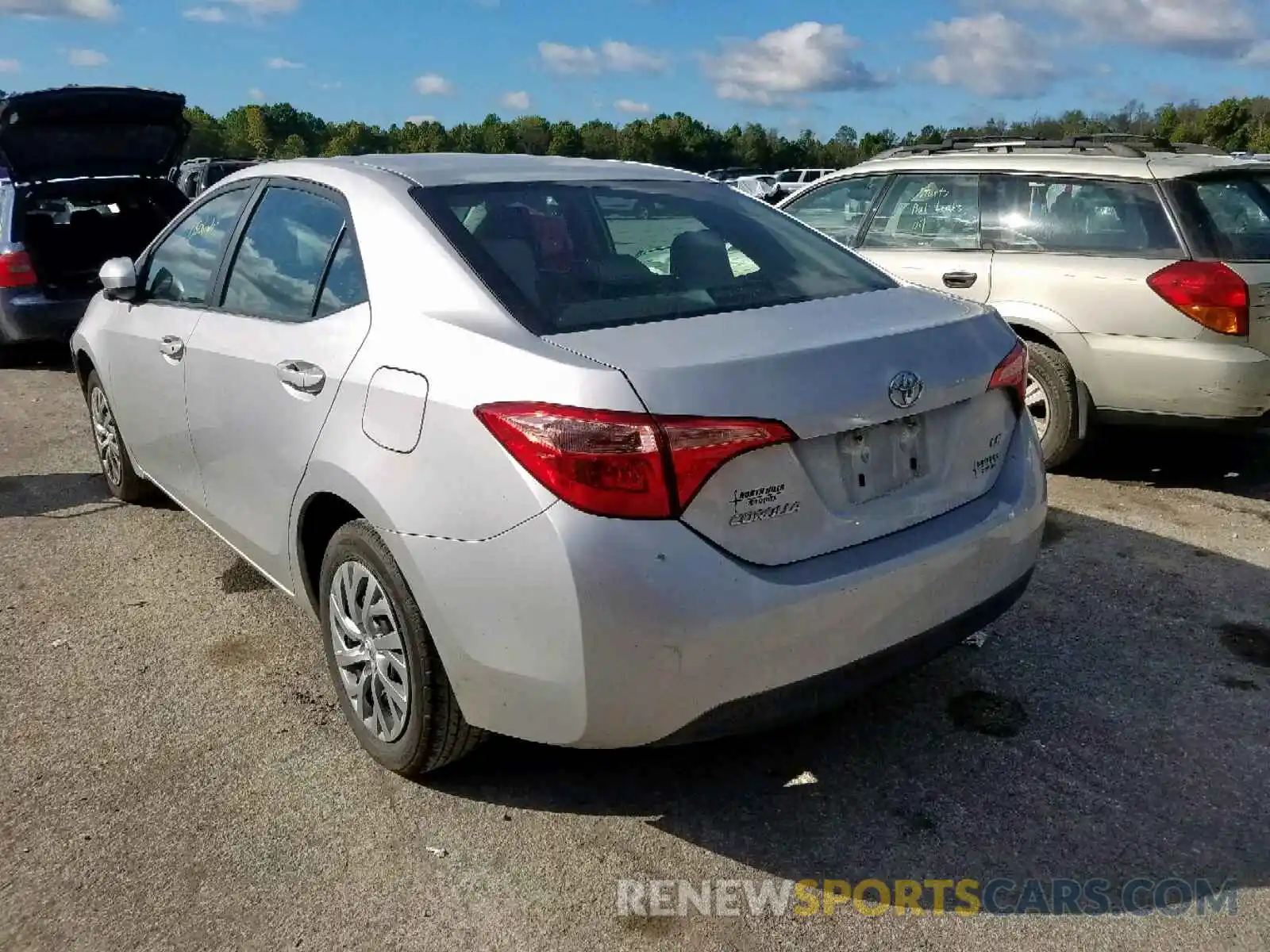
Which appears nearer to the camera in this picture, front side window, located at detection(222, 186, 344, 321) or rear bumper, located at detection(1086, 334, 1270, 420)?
front side window, located at detection(222, 186, 344, 321)

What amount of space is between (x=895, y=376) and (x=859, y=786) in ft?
3.75

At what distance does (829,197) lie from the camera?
6.86 m

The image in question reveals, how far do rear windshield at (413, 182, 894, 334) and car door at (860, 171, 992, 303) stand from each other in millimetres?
2556

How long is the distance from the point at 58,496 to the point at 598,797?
3964mm

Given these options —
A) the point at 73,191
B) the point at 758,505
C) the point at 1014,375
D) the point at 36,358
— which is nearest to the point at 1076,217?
the point at 1014,375

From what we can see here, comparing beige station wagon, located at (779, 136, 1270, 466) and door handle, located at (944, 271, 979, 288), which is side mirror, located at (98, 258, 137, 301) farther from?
door handle, located at (944, 271, 979, 288)

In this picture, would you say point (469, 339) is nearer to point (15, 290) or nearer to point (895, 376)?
point (895, 376)

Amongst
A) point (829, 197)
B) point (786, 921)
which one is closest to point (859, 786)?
point (786, 921)

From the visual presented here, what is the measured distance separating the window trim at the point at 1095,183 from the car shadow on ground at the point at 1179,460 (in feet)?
2.98

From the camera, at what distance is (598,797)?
2.92m

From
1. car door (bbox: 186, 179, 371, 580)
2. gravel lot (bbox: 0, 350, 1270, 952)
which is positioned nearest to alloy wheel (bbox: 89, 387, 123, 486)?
gravel lot (bbox: 0, 350, 1270, 952)

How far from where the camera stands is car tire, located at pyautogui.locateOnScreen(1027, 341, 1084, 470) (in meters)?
5.45

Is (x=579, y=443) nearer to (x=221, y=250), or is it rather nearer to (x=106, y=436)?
(x=221, y=250)

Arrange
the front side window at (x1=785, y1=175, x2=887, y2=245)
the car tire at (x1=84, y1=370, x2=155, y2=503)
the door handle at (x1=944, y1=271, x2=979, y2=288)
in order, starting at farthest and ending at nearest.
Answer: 1. the front side window at (x1=785, y1=175, x2=887, y2=245)
2. the door handle at (x1=944, y1=271, x2=979, y2=288)
3. the car tire at (x1=84, y1=370, x2=155, y2=503)
